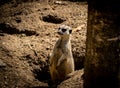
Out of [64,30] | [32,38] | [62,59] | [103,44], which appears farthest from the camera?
[32,38]

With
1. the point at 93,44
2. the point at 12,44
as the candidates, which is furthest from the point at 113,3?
the point at 12,44

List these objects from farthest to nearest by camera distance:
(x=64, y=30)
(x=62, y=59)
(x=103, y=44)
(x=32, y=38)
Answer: (x=32, y=38)
(x=62, y=59)
(x=64, y=30)
(x=103, y=44)

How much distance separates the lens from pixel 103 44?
3.01 m

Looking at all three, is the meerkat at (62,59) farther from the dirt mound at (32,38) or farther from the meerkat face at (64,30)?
the dirt mound at (32,38)

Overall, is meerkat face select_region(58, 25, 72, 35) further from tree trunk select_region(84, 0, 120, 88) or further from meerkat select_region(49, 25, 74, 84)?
tree trunk select_region(84, 0, 120, 88)

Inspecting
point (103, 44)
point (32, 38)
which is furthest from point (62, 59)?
point (103, 44)

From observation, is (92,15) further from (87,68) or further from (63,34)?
(63,34)

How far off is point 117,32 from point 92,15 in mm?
277

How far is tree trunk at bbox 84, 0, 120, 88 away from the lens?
9.46 ft

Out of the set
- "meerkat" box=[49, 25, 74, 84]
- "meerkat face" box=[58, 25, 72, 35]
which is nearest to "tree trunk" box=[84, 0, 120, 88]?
"meerkat face" box=[58, 25, 72, 35]

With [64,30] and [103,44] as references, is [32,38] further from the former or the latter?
[103,44]

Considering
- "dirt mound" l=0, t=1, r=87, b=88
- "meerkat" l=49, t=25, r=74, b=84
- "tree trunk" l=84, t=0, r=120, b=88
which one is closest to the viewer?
"tree trunk" l=84, t=0, r=120, b=88

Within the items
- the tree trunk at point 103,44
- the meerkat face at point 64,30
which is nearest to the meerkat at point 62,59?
the meerkat face at point 64,30

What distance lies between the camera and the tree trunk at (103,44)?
288cm
